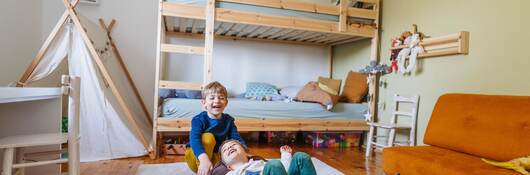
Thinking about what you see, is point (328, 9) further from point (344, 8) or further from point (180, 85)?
point (180, 85)

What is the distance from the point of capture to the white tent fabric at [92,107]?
8.08 feet

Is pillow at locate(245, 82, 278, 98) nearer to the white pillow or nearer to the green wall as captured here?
the white pillow

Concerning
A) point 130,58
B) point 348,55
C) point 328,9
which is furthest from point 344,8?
point 130,58

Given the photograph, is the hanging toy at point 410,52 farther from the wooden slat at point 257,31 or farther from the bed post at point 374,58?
the wooden slat at point 257,31

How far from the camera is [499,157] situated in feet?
5.50

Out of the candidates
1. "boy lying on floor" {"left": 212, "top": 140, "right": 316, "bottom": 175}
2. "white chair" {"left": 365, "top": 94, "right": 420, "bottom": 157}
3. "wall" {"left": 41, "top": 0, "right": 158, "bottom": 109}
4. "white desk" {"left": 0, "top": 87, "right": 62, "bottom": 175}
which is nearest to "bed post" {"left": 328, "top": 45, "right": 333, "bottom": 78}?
"white chair" {"left": 365, "top": 94, "right": 420, "bottom": 157}

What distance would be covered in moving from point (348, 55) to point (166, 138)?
2.55 metres

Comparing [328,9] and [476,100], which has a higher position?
[328,9]

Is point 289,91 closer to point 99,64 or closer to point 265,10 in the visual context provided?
point 265,10

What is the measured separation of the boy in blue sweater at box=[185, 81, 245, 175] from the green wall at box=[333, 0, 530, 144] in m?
1.97

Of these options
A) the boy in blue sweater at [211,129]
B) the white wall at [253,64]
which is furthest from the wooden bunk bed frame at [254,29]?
the boy in blue sweater at [211,129]

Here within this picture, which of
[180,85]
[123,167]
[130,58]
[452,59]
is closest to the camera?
[123,167]

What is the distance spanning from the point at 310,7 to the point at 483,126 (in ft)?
6.34

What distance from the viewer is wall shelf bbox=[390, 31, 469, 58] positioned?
2434 mm
